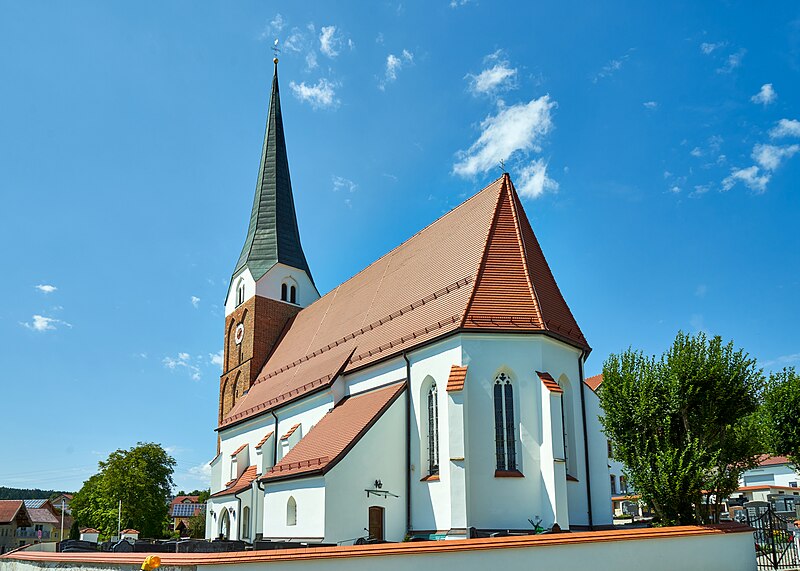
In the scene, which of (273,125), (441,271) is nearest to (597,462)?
(441,271)

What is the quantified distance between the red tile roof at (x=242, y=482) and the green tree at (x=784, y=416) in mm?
21258

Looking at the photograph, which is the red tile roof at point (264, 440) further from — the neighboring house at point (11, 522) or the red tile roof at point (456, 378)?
the neighboring house at point (11, 522)

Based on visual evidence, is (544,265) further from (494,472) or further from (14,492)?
(14,492)

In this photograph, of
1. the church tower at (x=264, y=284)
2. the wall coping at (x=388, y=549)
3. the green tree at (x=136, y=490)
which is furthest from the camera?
the green tree at (x=136, y=490)

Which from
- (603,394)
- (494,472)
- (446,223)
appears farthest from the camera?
(446,223)

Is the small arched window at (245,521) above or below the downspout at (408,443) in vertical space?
below

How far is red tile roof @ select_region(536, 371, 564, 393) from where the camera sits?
1878 centimetres

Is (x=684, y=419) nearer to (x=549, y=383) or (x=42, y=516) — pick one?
(x=549, y=383)

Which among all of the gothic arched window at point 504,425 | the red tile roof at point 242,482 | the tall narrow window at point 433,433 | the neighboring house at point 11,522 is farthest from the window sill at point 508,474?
the neighboring house at point 11,522

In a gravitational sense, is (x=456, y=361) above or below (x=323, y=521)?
above

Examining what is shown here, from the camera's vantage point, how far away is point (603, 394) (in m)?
17.0

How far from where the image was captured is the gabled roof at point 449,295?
66.1ft

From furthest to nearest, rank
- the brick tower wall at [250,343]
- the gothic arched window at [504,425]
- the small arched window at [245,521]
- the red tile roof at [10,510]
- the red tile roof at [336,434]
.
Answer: the red tile roof at [10,510] < the brick tower wall at [250,343] < the small arched window at [245,521] < the red tile roof at [336,434] < the gothic arched window at [504,425]

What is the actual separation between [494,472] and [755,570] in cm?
657
